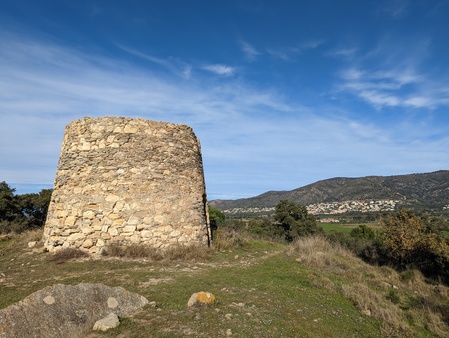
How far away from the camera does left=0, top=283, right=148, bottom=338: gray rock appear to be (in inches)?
153

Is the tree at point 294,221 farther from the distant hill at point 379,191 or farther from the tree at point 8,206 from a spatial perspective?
the distant hill at point 379,191

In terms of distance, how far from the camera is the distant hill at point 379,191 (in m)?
73.0

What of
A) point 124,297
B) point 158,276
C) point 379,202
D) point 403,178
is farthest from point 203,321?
point 403,178

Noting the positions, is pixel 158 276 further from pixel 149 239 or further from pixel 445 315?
pixel 445 315

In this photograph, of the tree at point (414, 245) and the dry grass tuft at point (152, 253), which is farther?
the tree at point (414, 245)

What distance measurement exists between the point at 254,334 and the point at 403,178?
99.4 meters

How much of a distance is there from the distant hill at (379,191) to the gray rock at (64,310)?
246 feet

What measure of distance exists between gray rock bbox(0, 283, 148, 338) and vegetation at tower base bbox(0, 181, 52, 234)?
57.3 feet

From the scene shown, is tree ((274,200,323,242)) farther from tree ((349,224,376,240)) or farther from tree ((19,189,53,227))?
tree ((19,189,53,227))

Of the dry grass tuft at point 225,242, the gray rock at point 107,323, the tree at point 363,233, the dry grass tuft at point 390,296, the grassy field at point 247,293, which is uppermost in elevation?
the dry grass tuft at point 225,242

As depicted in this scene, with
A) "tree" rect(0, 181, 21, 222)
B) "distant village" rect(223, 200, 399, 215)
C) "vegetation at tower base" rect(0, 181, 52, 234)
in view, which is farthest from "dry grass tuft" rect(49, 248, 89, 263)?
"distant village" rect(223, 200, 399, 215)

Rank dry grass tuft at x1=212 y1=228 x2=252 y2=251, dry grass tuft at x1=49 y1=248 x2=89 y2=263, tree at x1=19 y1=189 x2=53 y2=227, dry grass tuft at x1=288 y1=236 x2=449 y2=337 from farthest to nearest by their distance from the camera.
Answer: tree at x1=19 y1=189 x2=53 y2=227 → dry grass tuft at x1=212 y1=228 x2=252 y2=251 → dry grass tuft at x1=49 y1=248 x2=89 y2=263 → dry grass tuft at x1=288 y1=236 x2=449 y2=337

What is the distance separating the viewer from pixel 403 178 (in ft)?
290

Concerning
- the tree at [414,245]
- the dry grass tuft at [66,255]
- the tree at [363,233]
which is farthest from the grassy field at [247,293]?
the tree at [363,233]
